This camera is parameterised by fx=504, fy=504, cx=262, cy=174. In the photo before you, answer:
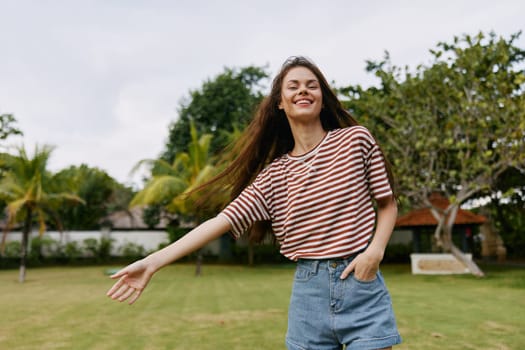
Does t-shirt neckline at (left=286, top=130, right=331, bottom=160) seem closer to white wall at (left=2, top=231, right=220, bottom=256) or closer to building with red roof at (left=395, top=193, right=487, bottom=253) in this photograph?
building with red roof at (left=395, top=193, right=487, bottom=253)

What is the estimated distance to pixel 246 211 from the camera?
1952 mm

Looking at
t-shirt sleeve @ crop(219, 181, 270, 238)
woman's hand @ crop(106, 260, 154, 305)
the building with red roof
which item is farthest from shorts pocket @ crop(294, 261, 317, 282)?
the building with red roof

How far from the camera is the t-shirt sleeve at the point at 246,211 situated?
193 centimetres

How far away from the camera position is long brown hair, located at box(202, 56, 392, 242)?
7.14 ft

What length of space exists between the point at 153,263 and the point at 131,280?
9 cm

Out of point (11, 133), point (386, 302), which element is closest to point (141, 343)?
point (386, 302)

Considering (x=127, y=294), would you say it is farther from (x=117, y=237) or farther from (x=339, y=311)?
(x=117, y=237)

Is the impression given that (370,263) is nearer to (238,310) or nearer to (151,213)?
(238,310)

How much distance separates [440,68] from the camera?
43.8 feet

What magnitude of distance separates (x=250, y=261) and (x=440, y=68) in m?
11.7

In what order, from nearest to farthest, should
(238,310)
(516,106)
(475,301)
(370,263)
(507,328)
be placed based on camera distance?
(370,263), (507,328), (238,310), (475,301), (516,106)

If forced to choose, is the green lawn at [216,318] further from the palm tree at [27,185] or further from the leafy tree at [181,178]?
the leafy tree at [181,178]

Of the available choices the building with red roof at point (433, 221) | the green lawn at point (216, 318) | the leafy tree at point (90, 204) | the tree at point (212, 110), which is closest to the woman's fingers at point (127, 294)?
the green lawn at point (216, 318)

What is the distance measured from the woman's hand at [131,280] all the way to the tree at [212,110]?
69.3 ft
